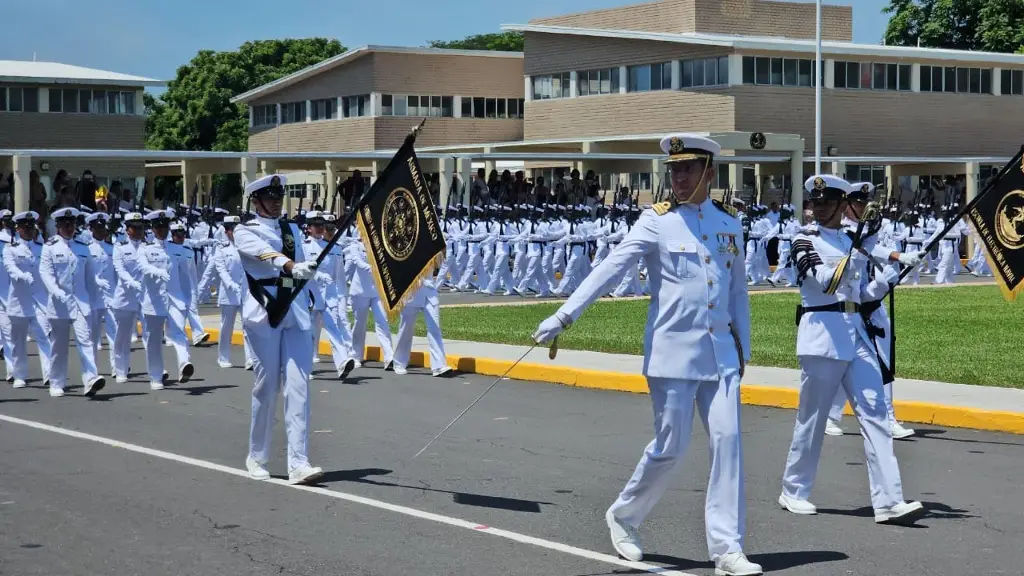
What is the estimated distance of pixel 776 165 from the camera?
47312 millimetres

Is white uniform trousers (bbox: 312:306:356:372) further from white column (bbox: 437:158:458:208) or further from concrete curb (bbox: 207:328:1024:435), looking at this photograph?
white column (bbox: 437:158:458:208)

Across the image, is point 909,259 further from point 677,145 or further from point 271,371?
point 271,371

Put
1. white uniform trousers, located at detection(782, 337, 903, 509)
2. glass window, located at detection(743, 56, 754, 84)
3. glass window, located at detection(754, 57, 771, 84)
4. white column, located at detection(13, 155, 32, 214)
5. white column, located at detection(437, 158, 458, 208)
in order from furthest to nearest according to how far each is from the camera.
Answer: glass window, located at detection(754, 57, 771, 84) → glass window, located at detection(743, 56, 754, 84) → white column, located at detection(437, 158, 458, 208) → white column, located at detection(13, 155, 32, 214) → white uniform trousers, located at detection(782, 337, 903, 509)

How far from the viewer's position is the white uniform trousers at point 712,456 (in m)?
7.19

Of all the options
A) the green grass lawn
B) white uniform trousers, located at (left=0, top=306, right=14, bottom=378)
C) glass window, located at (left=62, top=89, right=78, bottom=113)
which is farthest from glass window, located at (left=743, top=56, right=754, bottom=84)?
white uniform trousers, located at (left=0, top=306, right=14, bottom=378)

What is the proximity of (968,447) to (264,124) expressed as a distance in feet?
214

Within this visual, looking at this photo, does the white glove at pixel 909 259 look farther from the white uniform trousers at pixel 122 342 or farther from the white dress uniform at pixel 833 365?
the white uniform trousers at pixel 122 342

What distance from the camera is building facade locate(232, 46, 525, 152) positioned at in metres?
65.6

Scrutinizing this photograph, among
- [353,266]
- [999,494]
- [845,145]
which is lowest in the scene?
[999,494]

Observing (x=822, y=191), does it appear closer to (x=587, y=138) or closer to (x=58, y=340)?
(x=58, y=340)

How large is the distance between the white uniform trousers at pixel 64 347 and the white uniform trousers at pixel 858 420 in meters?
8.89

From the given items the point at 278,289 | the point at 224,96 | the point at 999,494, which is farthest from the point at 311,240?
the point at 224,96

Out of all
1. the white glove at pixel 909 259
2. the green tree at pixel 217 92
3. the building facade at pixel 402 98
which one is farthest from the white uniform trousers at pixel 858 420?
the green tree at pixel 217 92

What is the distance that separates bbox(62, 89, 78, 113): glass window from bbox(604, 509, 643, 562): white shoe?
55199mm
